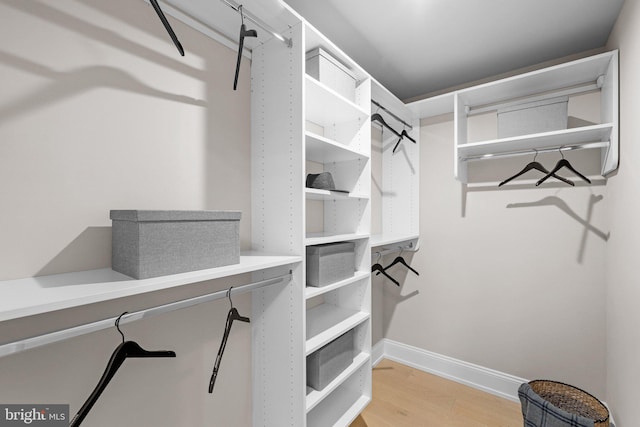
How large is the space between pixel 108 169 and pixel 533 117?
2404 mm

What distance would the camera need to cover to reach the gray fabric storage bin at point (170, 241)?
0.86 m

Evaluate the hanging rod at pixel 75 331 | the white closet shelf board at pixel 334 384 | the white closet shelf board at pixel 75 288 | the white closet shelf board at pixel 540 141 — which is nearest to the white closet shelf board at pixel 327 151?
the white closet shelf board at pixel 75 288

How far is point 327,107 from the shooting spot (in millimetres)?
1656

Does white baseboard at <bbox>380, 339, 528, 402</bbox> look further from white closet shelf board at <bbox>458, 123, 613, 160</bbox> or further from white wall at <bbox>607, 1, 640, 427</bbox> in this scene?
white closet shelf board at <bbox>458, 123, 613, 160</bbox>

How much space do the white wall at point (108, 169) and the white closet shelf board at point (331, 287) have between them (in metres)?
0.37

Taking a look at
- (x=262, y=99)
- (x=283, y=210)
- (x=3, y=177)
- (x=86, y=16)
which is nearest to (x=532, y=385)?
(x=283, y=210)

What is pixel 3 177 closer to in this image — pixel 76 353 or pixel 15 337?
pixel 15 337

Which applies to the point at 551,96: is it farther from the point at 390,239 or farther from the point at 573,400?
the point at 573,400

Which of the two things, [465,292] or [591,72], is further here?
[465,292]

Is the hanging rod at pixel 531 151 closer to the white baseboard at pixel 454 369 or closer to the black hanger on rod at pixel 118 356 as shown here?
the white baseboard at pixel 454 369

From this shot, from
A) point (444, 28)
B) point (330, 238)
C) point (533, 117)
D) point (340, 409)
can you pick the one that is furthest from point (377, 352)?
point (444, 28)

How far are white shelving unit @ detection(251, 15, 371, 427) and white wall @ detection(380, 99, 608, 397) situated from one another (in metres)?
1.01

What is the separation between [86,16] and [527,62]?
2.62 meters

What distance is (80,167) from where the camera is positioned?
38.5 inches
